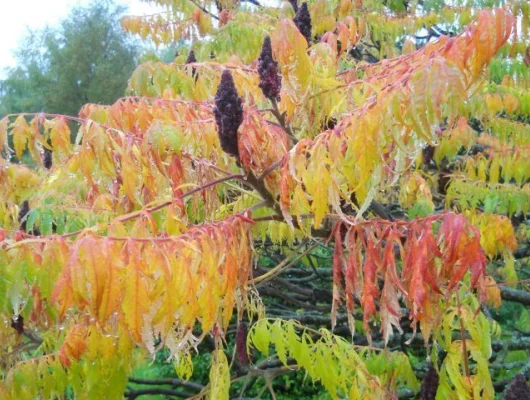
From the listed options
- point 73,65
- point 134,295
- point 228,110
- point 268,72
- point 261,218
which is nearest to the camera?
point 134,295

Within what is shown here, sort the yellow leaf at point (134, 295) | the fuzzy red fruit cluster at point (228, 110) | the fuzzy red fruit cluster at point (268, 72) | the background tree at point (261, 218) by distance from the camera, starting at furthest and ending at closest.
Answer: the fuzzy red fruit cluster at point (268, 72) → the fuzzy red fruit cluster at point (228, 110) → the background tree at point (261, 218) → the yellow leaf at point (134, 295)

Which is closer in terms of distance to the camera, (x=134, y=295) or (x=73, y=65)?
(x=134, y=295)

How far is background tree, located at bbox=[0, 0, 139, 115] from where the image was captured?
83.8 feet

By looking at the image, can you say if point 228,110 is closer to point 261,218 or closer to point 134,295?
point 261,218

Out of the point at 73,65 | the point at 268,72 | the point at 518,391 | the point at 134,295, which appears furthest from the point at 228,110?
the point at 73,65

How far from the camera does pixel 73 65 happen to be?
86.4ft

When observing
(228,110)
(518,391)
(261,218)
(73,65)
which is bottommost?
(518,391)

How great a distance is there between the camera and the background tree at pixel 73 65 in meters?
25.5

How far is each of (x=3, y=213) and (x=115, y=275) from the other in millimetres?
2057

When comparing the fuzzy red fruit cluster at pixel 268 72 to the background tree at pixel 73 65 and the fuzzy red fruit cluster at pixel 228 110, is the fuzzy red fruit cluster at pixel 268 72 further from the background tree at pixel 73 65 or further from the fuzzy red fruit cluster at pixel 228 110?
the background tree at pixel 73 65

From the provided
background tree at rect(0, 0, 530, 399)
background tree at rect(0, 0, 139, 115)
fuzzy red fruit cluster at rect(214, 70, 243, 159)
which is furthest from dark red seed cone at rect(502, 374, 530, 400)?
background tree at rect(0, 0, 139, 115)

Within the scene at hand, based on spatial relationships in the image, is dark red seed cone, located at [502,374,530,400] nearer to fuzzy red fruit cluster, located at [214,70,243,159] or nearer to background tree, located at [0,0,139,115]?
fuzzy red fruit cluster, located at [214,70,243,159]

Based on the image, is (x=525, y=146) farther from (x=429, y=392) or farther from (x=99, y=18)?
(x=99, y=18)

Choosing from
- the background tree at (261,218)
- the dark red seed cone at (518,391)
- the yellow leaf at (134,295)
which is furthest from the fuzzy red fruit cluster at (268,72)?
the dark red seed cone at (518,391)
